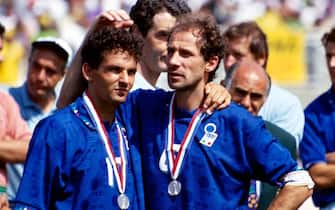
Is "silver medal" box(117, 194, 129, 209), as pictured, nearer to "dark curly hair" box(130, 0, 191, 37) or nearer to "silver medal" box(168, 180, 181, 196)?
"silver medal" box(168, 180, 181, 196)

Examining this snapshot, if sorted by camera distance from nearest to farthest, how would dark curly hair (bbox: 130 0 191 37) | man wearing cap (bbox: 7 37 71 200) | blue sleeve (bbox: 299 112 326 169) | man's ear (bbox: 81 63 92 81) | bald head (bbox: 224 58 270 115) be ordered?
man's ear (bbox: 81 63 92 81) < dark curly hair (bbox: 130 0 191 37) < bald head (bbox: 224 58 270 115) < blue sleeve (bbox: 299 112 326 169) < man wearing cap (bbox: 7 37 71 200)

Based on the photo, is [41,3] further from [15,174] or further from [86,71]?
[86,71]

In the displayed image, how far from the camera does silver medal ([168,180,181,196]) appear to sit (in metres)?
5.73

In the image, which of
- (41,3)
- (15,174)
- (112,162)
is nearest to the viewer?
(112,162)

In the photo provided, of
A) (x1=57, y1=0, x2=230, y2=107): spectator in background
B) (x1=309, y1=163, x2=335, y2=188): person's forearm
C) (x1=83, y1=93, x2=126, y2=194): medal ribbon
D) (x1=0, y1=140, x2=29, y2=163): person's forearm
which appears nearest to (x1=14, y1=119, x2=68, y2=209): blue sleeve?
(x1=83, y1=93, x2=126, y2=194): medal ribbon

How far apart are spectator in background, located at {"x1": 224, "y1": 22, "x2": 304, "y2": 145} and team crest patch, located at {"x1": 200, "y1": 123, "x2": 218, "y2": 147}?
2.00 metres

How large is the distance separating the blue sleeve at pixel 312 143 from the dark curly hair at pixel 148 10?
128 centimetres

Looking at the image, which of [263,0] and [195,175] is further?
[263,0]

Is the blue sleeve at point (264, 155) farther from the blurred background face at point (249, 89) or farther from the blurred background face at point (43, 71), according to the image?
the blurred background face at point (43, 71)

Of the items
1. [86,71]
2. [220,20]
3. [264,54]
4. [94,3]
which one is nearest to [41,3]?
[94,3]

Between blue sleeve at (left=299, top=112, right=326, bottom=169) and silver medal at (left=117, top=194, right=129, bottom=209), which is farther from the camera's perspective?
blue sleeve at (left=299, top=112, right=326, bottom=169)

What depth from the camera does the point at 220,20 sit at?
16875mm

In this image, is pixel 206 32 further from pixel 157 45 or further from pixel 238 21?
pixel 238 21

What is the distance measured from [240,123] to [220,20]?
36.7ft
